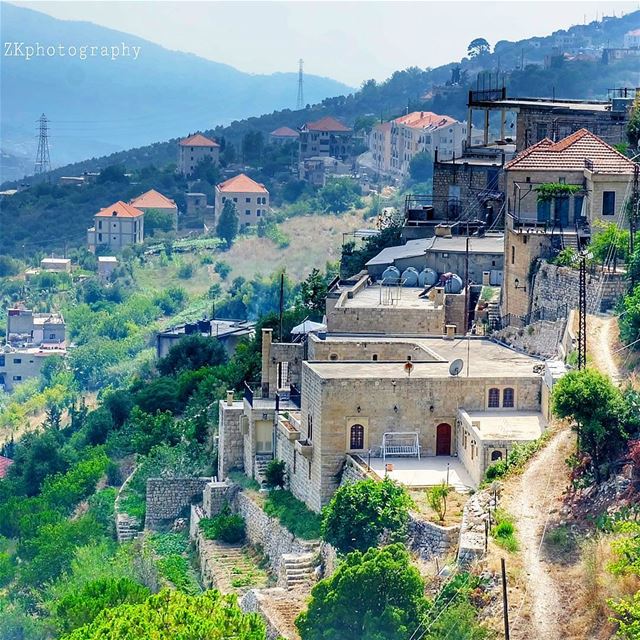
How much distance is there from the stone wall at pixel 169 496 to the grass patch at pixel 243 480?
72.9 inches

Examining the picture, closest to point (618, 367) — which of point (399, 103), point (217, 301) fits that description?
point (217, 301)

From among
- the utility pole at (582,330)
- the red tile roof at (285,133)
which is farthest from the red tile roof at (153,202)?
the utility pole at (582,330)

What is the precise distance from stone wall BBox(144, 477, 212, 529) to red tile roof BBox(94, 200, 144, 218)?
98.0 metres

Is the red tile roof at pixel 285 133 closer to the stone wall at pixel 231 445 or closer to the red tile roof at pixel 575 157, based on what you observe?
the red tile roof at pixel 575 157

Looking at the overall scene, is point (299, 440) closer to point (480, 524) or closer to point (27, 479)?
point (480, 524)

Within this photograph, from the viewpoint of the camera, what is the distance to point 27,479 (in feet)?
212

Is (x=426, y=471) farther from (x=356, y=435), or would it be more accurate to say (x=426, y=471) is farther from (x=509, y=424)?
(x=509, y=424)

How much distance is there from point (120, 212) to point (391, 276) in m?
94.4

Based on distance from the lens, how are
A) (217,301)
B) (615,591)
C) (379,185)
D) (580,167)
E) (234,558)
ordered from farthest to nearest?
1. (379,185)
2. (217,301)
3. (580,167)
4. (234,558)
5. (615,591)

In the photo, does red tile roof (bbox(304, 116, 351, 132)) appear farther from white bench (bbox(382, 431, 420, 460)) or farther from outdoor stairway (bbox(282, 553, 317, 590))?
outdoor stairway (bbox(282, 553, 317, 590))

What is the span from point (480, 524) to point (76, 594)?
1090cm

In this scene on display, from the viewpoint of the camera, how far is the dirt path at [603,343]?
39.7m

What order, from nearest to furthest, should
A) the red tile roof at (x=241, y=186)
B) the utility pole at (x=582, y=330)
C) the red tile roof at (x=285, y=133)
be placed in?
the utility pole at (x=582, y=330) → the red tile roof at (x=241, y=186) → the red tile roof at (x=285, y=133)

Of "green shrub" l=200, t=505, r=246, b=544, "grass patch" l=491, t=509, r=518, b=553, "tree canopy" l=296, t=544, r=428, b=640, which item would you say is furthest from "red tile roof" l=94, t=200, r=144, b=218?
"tree canopy" l=296, t=544, r=428, b=640
